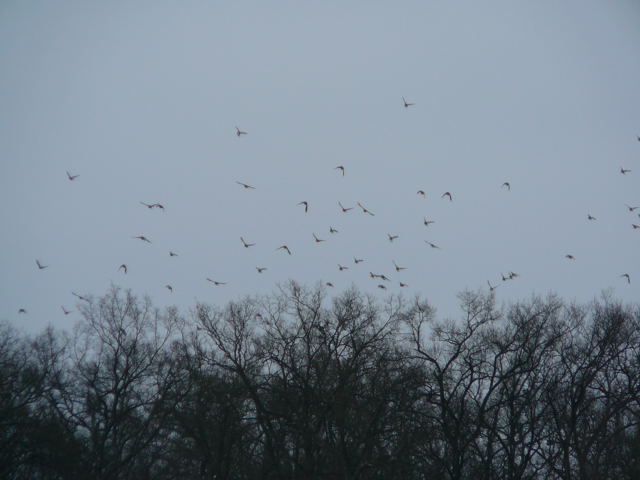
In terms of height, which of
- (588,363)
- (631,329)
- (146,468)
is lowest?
(146,468)

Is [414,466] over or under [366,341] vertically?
under

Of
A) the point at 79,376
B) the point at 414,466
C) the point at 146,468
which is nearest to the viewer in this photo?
the point at 414,466

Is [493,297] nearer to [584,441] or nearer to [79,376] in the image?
[584,441]

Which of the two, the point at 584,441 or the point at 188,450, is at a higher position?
the point at 584,441

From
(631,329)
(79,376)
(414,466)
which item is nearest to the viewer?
(414,466)

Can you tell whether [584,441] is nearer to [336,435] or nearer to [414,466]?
[414,466]

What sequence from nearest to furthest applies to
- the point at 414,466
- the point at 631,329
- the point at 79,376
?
the point at 414,466 → the point at 631,329 → the point at 79,376

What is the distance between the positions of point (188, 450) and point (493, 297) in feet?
56.8

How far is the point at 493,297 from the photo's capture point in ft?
102

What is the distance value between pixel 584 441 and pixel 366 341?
11.7m

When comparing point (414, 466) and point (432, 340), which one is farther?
point (432, 340)

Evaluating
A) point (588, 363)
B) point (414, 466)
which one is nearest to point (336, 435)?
point (414, 466)

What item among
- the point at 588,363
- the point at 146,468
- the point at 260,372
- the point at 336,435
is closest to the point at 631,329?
the point at 588,363

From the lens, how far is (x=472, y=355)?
98.5 ft
